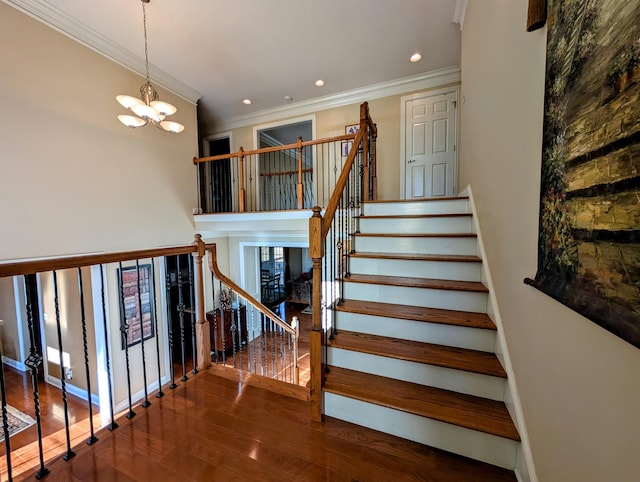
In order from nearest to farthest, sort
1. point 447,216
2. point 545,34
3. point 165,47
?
point 545,34, point 447,216, point 165,47

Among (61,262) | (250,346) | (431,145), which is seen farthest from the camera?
(250,346)

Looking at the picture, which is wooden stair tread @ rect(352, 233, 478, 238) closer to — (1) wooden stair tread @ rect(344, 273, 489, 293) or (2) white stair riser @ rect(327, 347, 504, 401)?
(1) wooden stair tread @ rect(344, 273, 489, 293)

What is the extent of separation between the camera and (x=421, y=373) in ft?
5.16

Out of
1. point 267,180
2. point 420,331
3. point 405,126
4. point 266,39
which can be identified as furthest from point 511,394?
point 267,180

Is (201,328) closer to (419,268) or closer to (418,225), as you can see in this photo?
(419,268)

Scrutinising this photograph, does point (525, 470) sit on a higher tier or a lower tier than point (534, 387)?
lower

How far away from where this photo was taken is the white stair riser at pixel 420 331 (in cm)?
162

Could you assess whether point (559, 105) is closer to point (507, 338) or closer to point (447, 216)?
point (507, 338)

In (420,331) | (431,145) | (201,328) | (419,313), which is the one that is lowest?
(201,328)

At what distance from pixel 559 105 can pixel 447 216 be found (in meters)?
1.65

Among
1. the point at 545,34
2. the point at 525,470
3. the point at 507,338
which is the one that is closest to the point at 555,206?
the point at 545,34

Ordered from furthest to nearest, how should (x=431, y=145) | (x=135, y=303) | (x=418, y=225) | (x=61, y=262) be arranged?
(x=431, y=145) → (x=135, y=303) → (x=418, y=225) → (x=61, y=262)

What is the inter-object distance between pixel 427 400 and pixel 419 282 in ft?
2.72

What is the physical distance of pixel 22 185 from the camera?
8.37 ft
